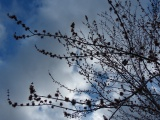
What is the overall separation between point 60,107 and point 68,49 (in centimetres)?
198

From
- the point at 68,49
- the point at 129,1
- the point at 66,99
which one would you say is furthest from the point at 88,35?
the point at 66,99

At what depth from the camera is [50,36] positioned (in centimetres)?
509

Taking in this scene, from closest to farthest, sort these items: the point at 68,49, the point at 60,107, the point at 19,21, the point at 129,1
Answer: the point at 60,107 → the point at 19,21 → the point at 68,49 → the point at 129,1

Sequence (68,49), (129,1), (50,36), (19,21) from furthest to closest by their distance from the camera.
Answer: (129,1)
(68,49)
(19,21)
(50,36)

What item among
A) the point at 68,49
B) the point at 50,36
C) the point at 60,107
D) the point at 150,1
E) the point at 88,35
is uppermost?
the point at 150,1

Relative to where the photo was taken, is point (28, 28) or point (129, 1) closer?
point (28, 28)

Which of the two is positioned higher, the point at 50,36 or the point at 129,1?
the point at 129,1

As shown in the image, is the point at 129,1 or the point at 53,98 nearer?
the point at 53,98

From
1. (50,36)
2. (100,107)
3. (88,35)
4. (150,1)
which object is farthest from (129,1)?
(100,107)

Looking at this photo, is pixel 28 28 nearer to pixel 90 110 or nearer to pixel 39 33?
pixel 39 33

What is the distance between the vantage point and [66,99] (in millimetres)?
4820

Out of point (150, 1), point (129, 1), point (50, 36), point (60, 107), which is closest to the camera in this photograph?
point (60, 107)

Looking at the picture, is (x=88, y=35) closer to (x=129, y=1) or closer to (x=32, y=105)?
(x=129, y=1)

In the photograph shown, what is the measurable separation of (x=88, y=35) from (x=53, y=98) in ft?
8.70
